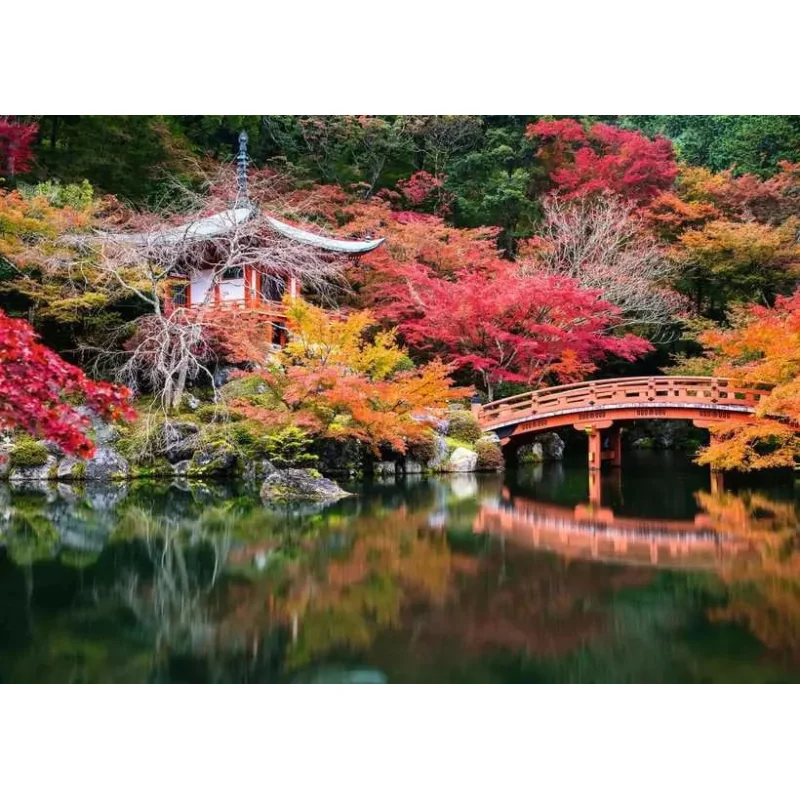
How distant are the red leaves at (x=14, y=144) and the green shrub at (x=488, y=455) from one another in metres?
10.7

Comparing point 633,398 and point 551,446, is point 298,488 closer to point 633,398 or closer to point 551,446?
point 633,398

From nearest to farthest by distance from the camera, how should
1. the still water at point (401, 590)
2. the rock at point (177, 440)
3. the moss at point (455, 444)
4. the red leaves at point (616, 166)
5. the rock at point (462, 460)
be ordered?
1. the still water at point (401, 590)
2. the rock at point (177, 440)
3. the rock at point (462, 460)
4. the moss at point (455, 444)
5. the red leaves at point (616, 166)

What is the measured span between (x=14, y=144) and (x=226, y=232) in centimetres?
499

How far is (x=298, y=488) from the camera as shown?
11.0 meters

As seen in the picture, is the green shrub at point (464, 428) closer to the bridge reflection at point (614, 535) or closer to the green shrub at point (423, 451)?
the green shrub at point (423, 451)

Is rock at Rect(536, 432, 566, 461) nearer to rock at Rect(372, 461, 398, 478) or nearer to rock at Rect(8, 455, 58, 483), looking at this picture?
rock at Rect(372, 461, 398, 478)

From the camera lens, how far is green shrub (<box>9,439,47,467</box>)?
42.0 feet

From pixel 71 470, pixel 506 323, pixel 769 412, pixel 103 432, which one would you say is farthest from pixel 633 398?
pixel 71 470

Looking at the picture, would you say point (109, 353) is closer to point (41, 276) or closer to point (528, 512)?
point (41, 276)

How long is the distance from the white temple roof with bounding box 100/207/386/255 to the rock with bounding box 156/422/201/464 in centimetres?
328

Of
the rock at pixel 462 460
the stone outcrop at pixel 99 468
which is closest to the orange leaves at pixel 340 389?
the rock at pixel 462 460

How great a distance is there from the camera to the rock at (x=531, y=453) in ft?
53.8

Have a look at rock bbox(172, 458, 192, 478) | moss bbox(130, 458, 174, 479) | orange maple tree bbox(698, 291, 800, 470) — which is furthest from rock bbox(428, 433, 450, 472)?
moss bbox(130, 458, 174, 479)
